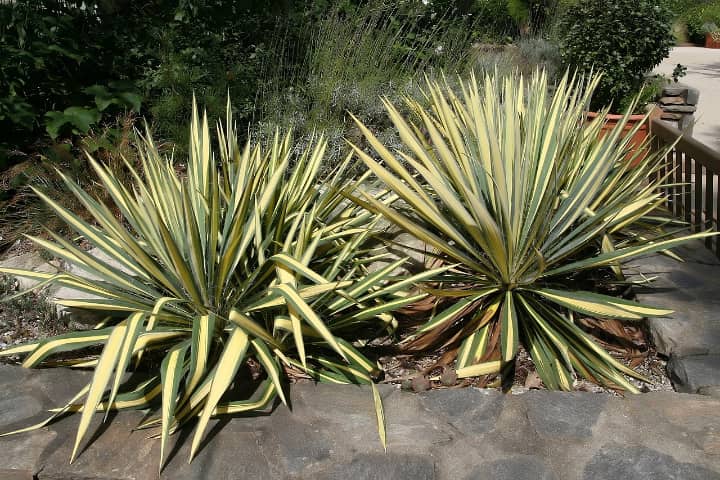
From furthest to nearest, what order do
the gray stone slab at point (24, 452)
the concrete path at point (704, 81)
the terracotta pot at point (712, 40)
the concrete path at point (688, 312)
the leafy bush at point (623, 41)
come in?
the terracotta pot at point (712, 40) → the concrete path at point (704, 81) → the leafy bush at point (623, 41) → the concrete path at point (688, 312) → the gray stone slab at point (24, 452)

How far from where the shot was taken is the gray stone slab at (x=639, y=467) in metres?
1.74

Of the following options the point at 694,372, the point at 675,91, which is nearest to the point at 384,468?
the point at 694,372

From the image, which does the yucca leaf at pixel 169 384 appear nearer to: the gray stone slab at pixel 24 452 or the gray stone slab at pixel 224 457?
the gray stone slab at pixel 224 457

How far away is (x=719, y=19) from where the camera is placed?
14719mm

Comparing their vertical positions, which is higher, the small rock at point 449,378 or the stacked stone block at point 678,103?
the stacked stone block at point 678,103

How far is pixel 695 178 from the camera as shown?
3.27 m

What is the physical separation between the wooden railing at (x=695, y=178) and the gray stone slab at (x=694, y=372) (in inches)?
29.4

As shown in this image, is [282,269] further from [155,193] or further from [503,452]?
[503,452]

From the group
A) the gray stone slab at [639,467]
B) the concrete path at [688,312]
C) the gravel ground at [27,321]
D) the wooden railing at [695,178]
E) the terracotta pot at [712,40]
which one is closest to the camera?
the gray stone slab at [639,467]

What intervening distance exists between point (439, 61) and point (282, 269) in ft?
12.4

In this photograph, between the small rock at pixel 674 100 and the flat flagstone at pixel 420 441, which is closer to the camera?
the flat flagstone at pixel 420 441

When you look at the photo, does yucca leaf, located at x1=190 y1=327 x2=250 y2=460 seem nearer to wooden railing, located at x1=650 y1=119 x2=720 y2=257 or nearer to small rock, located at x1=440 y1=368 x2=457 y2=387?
small rock, located at x1=440 y1=368 x2=457 y2=387

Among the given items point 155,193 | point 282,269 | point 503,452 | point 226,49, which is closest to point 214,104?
point 226,49

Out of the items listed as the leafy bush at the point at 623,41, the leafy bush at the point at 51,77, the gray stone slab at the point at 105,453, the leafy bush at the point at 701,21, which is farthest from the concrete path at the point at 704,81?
the leafy bush at the point at 51,77
